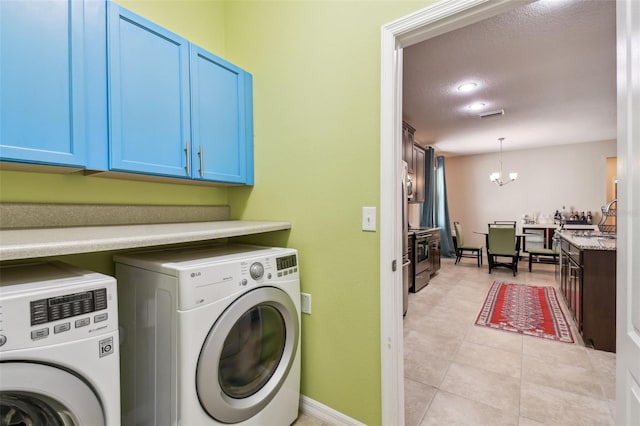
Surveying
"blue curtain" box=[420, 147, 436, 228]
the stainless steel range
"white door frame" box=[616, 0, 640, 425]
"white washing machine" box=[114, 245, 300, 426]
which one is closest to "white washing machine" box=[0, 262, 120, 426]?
"white washing machine" box=[114, 245, 300, 426]

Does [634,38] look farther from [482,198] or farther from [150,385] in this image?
[482,198]

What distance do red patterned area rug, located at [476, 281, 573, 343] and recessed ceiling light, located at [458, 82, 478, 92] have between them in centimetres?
249

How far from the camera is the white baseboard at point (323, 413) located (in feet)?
4.83

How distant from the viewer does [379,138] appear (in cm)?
136

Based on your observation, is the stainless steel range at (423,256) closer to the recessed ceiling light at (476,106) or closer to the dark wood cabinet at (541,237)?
the recessed ceiling light at (476,106)

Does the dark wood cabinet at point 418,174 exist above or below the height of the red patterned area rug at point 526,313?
above

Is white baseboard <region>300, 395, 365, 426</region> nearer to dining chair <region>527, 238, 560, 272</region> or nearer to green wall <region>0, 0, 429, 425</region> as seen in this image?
green wall <region>0, 0, 429, 425</region>

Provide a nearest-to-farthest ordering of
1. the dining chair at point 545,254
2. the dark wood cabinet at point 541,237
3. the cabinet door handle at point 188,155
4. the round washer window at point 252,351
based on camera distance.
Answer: the round washer window at point 252,351
the cabinet door handle at point 188,155
the dining chair at point 545,254
the dark wood cabinet at point 541,237

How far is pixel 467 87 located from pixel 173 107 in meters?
3.06

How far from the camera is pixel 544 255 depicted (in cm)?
517

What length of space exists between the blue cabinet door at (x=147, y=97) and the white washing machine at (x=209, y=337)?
1.51ft

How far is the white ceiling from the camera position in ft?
Answer: 6.89

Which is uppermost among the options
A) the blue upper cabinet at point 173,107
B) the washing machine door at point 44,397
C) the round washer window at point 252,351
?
the blue upper cabinet at point 173,107

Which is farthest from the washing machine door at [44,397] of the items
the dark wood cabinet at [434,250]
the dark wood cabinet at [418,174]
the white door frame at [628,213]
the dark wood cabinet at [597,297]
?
the dark wood cabinet at [434,250]
